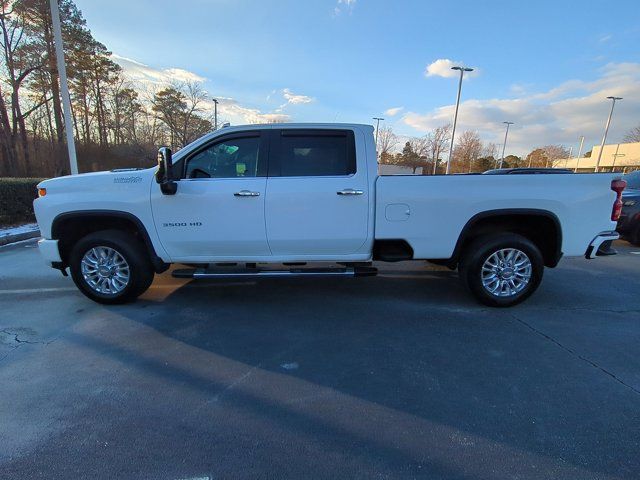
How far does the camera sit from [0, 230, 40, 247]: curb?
8234mm

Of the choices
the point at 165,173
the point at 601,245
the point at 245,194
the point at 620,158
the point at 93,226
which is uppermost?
the point at 620,158

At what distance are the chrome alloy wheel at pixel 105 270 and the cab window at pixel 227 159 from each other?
1.35 metres

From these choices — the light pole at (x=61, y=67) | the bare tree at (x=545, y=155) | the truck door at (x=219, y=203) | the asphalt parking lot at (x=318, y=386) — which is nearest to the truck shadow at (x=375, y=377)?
the asphalt parking lot at (x=318, y=386)

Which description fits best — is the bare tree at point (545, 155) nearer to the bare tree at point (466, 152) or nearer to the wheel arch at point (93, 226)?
the bare tree at point (466, 152)

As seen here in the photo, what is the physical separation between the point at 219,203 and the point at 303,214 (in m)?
0.96

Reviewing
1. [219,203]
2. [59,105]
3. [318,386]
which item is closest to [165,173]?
[219,203]

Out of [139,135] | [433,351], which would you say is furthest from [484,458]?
[139,135]

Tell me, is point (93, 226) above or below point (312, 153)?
below

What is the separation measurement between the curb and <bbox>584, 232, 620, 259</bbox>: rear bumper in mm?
11030

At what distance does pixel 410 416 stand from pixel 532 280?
278 centimetres

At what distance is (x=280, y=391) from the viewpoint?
2861 mm

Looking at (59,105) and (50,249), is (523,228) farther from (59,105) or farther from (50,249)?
(59,105)

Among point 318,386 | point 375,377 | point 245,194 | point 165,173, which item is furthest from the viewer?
point 245,194

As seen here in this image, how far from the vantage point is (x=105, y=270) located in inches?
173
